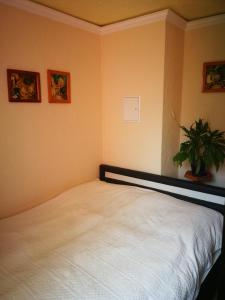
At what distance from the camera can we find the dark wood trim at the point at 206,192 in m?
1.64

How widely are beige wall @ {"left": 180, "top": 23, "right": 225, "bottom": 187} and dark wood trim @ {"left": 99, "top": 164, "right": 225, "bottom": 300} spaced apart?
54 cm

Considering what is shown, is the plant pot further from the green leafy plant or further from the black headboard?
the black headboard

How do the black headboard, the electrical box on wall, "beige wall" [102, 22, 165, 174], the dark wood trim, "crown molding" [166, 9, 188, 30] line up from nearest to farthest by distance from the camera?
1. the dark wood trim
2. the black headboard
3. "crown molding" [166, 9, 188, 30]
4. "beige wall" [102, 22, 165, 174]
5. the electrical box on wall

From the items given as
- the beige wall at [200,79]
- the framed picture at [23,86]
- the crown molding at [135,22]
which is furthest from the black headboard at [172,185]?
the crown molding at [135,22]

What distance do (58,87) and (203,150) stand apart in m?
1.49

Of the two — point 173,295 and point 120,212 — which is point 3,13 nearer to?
point 120,212

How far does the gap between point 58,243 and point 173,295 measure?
2.53 ft

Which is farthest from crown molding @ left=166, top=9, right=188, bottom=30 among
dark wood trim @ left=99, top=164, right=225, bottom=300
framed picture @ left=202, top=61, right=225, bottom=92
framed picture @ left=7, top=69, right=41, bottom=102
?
dark wood trim @ left=99, top=164, right=225, bottom=300

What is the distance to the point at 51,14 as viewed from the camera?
7.18ft

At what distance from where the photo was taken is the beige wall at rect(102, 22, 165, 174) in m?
2.39

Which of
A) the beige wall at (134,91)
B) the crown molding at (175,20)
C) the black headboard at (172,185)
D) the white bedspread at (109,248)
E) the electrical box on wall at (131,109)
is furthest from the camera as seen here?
the electrical box on wall at (131,109)

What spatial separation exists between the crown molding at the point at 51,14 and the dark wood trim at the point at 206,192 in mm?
1492

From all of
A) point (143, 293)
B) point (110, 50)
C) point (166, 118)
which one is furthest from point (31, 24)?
point (143, 293)

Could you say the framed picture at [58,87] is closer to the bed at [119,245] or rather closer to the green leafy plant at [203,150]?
the bed at [119,245]
